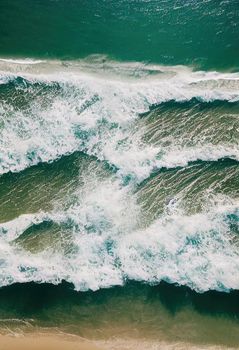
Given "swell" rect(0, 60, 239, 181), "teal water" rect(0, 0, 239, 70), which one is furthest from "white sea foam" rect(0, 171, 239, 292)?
"teal water" rect(0, 0, 239, 70)

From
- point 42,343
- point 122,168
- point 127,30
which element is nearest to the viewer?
point 42,343

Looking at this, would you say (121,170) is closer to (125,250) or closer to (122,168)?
(122,168)

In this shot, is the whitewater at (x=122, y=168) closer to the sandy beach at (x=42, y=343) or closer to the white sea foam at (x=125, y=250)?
the white sea foam at (x=125, y=250)

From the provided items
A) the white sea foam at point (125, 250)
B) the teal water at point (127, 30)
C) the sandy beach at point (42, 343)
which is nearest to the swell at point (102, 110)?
the teal water at point (127, 30)

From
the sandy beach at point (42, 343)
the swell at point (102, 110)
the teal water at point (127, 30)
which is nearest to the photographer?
the sandy beach at point (42, 343)

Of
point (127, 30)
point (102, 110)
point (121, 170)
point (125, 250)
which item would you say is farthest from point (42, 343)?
point (127, 30)

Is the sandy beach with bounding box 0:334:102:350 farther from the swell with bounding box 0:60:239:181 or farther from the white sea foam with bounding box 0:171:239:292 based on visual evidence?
the swell with bounding box 0:60:239:181

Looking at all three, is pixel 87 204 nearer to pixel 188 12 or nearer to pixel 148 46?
pixel 148 46

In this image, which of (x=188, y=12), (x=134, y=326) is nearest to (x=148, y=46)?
(x=188, y=12)
